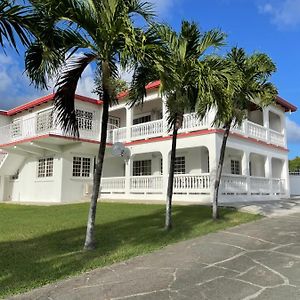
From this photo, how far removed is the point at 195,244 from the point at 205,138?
9.89m

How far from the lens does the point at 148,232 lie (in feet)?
33.7

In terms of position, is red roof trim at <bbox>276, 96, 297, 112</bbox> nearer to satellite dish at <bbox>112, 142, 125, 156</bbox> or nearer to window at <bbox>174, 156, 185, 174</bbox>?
window at <bbox>174, 156, 185, 174</bbox>

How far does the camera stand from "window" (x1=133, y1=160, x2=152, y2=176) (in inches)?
952

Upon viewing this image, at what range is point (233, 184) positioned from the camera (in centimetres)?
1833

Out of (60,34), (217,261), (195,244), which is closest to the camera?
(217,261)

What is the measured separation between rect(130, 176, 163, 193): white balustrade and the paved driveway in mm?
10536

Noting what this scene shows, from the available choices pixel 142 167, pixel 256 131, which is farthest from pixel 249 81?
pixel 142 167

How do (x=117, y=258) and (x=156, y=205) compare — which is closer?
(x=117, y=258)

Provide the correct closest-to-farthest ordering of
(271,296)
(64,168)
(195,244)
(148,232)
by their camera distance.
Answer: (271,296) < (195,244) < (148,232) < (64,168)

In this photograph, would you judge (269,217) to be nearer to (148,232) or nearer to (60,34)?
(148,232)

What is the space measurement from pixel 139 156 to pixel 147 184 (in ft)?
13.6

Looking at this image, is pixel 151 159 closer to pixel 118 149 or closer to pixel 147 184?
pixel 118 149

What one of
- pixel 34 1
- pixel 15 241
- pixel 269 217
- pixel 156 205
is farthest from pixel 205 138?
pixel 34 1

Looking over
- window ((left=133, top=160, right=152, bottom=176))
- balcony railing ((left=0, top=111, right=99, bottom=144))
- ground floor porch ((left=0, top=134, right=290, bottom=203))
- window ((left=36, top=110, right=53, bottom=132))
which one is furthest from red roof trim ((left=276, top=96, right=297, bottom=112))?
window ((left=36, top=110, right=53, bottom=132))
